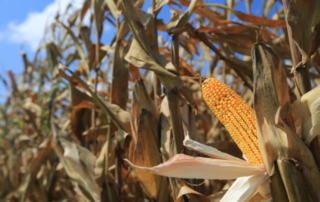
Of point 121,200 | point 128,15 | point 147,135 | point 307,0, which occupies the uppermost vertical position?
point 128,15

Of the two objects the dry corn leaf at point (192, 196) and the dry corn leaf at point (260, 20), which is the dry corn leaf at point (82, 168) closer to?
the dry corn leaf at point (192, 196)

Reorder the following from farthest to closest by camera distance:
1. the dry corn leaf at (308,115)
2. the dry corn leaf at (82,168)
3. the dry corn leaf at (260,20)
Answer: the dry corn leaf at (82,168)
the dry corn leaf at (260,20)
the dry corn leaf at (308,115)

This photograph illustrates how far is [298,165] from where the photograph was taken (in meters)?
0.56

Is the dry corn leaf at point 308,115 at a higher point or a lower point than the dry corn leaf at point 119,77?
lower

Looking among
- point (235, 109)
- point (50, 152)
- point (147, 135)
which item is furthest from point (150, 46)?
point (50, 152)

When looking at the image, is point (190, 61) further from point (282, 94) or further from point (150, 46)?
point (282, 94)

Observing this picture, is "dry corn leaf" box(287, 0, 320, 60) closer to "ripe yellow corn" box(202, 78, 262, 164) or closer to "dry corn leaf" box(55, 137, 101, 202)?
"ripe yellow corn" box(202, 78, 262, 164)

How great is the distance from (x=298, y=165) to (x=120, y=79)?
87cm

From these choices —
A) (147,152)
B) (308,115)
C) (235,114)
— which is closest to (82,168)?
(147,152)

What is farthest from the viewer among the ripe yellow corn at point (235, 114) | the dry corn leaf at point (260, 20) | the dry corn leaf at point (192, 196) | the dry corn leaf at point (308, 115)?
the dry corn leaf at point (260, 20)

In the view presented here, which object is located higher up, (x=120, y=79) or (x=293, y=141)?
(x=120, y=79)

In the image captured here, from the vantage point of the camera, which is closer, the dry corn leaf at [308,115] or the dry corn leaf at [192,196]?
the dry corn leaf at [308,115]

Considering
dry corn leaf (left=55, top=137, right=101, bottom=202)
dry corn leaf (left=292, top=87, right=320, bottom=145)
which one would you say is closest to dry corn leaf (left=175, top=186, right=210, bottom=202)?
dry corn leaf (left=292, top=87, right=320, bottom=145)

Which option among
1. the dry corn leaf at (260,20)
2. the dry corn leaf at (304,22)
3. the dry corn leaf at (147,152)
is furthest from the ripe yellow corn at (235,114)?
the dry corn leaf at (260,20)
